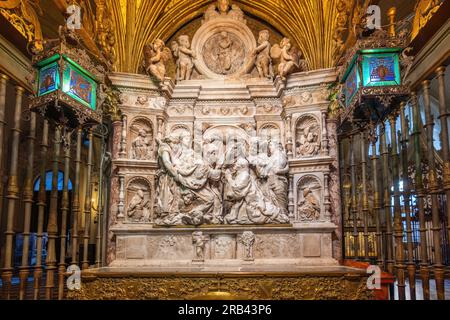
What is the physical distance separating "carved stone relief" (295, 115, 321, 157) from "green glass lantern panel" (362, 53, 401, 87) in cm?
240

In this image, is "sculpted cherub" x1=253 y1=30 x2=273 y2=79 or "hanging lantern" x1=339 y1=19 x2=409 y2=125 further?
"sculpted cherub" x1=253 y1=30 x2=273 y2=79

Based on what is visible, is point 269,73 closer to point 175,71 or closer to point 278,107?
point 278,107

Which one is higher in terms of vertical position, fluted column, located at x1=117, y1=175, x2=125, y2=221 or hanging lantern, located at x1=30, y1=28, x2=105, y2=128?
hanging lantern, located at x1=30, y1=28, x2=105, y2=128

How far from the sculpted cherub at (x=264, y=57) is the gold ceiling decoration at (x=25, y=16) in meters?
4.53

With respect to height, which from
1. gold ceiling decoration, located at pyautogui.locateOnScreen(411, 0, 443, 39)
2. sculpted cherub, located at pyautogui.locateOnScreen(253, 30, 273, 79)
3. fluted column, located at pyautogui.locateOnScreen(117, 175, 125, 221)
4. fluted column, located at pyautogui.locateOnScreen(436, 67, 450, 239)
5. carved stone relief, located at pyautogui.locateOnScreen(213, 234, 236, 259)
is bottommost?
carved stone relief, located at pyautogui.locateOnScreen(213, 234, 236, 259)

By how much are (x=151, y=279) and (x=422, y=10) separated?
19.5 ft

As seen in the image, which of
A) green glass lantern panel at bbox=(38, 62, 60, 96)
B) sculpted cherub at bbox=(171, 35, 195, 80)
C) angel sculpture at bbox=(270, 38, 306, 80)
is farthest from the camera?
sculpted cherub at bbox=(171, 35, 195, 80)

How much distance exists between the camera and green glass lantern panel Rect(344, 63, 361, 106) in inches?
258

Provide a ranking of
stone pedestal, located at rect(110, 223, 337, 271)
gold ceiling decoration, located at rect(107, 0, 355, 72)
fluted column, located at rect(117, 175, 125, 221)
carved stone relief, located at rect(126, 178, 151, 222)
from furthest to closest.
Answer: gold ceiling decoration, located at rect(107, 0, 355, 72) → carved stone relief, located at rect(126, 178, 151, 222) → fluted column, located at rect(117, 175, 125, 221) → stone pedestal, located at rect(110, 223, 337, 271)

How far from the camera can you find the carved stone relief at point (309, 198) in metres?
8.38

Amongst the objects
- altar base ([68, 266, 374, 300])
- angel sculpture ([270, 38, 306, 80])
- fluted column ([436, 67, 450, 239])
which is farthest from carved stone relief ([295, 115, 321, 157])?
altar base ([68, 266, 374, 300])

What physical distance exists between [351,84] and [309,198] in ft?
8.48

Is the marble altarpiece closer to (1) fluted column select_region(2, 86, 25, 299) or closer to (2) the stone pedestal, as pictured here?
(2) the stone pedestal

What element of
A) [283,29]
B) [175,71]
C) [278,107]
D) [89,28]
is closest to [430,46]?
[278,107]
